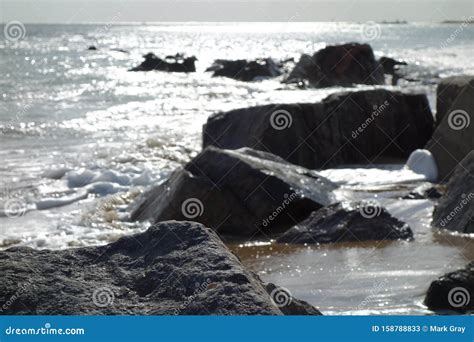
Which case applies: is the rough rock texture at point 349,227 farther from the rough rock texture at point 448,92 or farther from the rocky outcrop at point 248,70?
the rocky outcrop at point 248,70

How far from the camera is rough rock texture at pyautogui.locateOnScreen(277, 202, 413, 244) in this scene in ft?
23.8

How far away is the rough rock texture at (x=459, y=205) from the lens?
739 cm

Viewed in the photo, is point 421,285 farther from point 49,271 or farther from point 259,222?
point 49,271

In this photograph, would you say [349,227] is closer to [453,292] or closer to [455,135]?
[453,292]

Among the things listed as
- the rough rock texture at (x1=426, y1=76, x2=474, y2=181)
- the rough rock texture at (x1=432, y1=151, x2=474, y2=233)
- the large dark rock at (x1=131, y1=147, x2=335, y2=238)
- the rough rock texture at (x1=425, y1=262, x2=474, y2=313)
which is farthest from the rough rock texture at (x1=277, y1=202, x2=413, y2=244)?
the rough rock texture at (x1=426, y1=76, x2=474, y2=181)

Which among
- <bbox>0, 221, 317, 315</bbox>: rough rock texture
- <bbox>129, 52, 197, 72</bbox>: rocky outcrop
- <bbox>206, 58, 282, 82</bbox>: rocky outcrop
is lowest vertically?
<bbox>129, 52, 197, 72</bbox>: rocky outcrop

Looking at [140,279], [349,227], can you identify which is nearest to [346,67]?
[349,227]

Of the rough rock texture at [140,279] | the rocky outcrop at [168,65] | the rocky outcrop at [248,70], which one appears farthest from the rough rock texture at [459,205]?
the rocky outcrop at [168,65]

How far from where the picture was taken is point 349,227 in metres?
7.32

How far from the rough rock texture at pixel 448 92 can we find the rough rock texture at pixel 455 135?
52 cm

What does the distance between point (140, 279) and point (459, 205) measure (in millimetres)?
4958

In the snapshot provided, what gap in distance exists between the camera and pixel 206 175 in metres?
8.40

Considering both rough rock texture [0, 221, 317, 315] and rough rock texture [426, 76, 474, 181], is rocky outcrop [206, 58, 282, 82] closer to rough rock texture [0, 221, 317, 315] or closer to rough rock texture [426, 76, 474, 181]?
rough rock texture [426, 76, 474, 181]

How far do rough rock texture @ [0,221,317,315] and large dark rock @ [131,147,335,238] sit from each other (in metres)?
4.28
